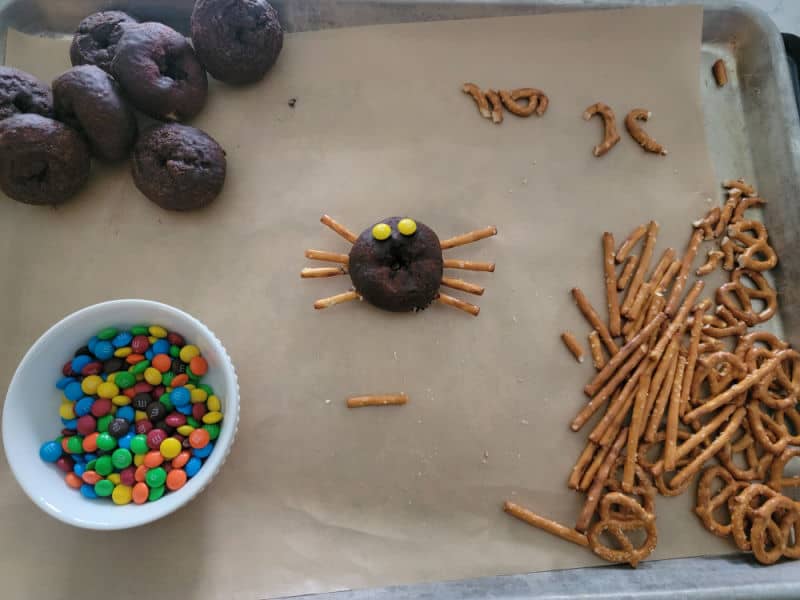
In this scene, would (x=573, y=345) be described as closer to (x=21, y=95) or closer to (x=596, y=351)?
(x=596, y=351)


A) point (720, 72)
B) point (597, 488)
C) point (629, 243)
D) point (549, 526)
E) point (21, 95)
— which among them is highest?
point (720, 72)

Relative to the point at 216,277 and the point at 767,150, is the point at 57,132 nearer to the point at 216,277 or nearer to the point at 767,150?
the point at 216,277

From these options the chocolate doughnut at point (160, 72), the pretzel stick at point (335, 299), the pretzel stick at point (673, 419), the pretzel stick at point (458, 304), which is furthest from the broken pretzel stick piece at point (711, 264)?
the chocolate doughnut at point (160, 72)

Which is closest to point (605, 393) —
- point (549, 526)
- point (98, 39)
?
point (549, 526)

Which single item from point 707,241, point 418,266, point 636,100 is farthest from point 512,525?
point 636,100

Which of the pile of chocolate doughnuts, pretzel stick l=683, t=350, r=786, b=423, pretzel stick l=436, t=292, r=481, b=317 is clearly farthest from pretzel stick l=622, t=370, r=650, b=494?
the pile of chocolate doughnuts

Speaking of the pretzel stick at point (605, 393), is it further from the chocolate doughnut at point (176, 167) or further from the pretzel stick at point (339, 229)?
the chocolate doughnut at point (176, 167)
